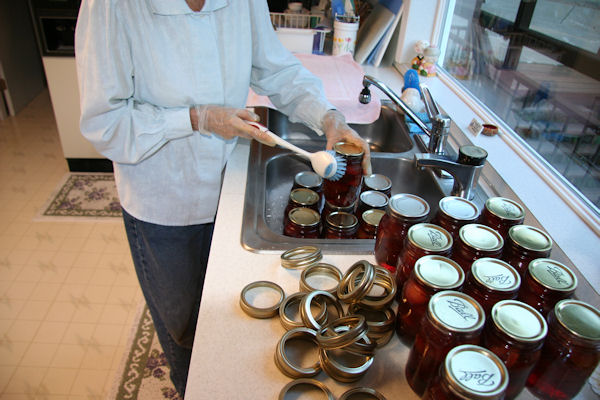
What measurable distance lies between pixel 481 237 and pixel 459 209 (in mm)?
101

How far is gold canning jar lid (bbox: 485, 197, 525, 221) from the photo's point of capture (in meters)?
0.76

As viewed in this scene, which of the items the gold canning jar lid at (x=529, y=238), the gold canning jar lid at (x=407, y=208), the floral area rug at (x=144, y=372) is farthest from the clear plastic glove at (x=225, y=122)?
the floral area rug at (x=144, y=372)

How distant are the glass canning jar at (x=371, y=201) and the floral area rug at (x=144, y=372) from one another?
1.01 meters

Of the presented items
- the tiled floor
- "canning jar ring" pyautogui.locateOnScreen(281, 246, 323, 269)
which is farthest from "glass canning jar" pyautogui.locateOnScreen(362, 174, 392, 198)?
the tiled floor

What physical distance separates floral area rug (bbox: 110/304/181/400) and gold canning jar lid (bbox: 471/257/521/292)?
1.29m

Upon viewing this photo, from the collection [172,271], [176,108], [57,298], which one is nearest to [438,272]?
[176,108]

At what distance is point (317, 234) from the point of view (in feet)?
3.40

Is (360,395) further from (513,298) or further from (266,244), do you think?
(266,244)

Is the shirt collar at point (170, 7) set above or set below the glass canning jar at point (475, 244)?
above

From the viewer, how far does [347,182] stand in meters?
1.09

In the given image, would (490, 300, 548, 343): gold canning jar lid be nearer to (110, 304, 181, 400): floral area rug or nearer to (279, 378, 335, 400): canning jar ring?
(279, 378, 335, 400): canning jar ring

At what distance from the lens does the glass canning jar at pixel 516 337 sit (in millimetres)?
538

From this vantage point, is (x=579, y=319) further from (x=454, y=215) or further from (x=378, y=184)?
(x=378, y=184)

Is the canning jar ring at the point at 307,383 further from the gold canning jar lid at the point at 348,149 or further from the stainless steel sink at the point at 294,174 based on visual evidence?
the gold canning jar lid at the point at 348,149
